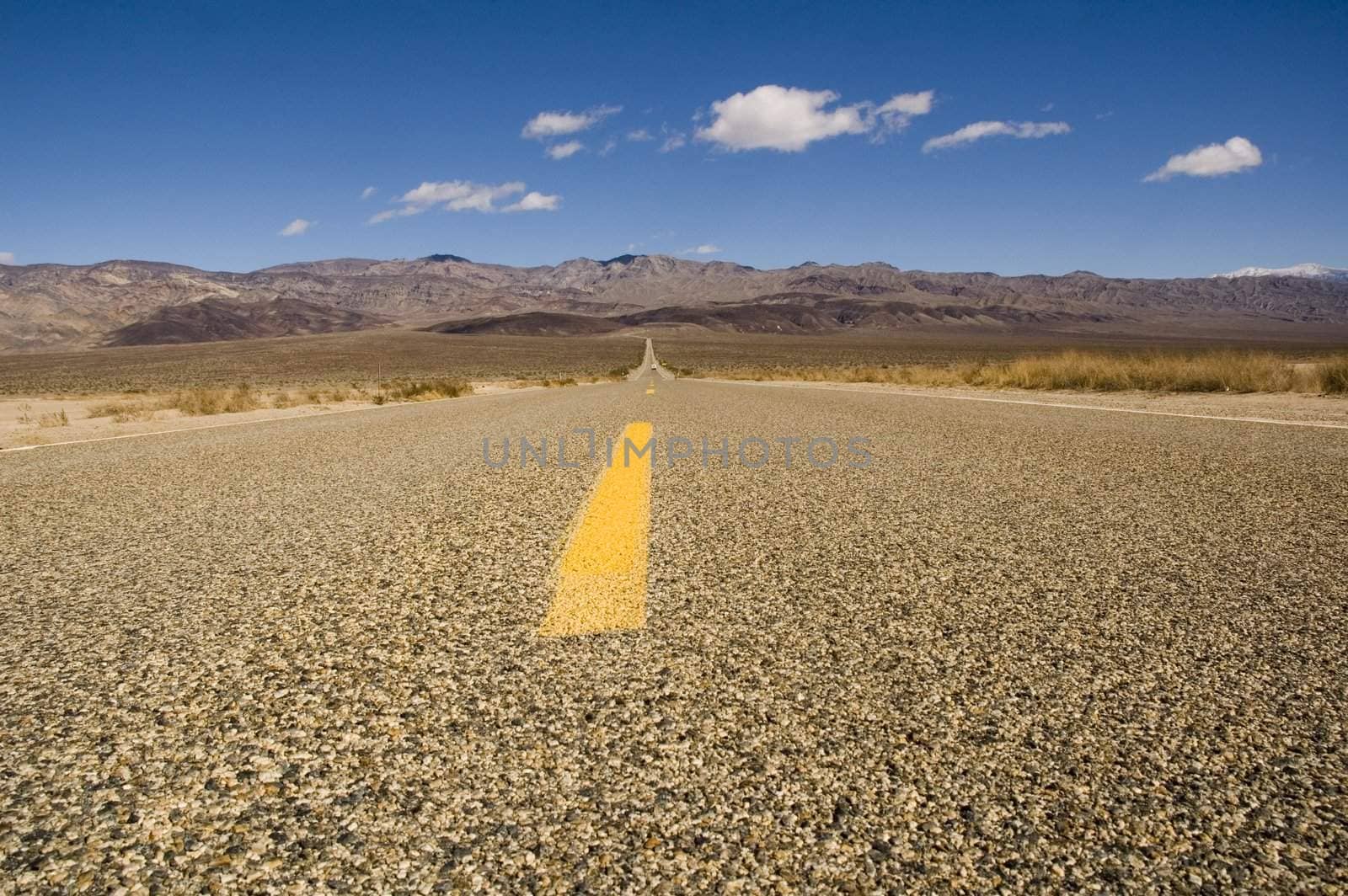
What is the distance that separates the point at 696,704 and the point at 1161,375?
16.4 metres

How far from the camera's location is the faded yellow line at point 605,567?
1881 mm

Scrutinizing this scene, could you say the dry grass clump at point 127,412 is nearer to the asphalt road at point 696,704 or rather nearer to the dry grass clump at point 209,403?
the dry grass clump at point 209,403

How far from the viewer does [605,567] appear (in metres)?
2.35

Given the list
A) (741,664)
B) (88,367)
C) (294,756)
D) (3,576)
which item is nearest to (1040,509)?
(741,664)

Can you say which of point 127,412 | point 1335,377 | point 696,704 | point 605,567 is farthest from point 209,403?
point 1335,377

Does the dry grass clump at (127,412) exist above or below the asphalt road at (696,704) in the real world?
above

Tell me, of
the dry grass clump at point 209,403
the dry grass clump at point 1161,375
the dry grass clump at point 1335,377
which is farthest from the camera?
the dry grass clump at point 209,403

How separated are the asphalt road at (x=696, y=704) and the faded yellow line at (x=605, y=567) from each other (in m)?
0.05

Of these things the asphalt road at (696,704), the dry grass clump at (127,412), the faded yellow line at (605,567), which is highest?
the dry grass clump at (127,412)

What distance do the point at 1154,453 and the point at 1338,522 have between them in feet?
6.42

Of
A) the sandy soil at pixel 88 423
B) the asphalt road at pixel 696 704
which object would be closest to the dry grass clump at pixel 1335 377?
the asphalt road at pixel 696 704

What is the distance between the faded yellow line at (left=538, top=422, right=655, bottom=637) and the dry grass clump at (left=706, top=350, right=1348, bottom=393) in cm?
1380

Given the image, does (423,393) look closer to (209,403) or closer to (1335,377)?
(209,403)

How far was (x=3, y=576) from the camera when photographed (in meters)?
2.43
